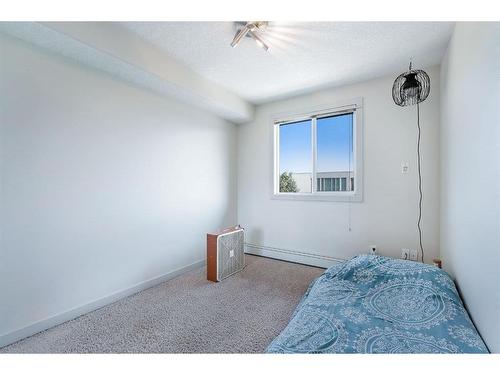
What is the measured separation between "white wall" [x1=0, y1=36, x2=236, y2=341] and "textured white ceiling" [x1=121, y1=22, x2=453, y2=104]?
27.8 inches

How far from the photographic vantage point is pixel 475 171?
50.4 inches

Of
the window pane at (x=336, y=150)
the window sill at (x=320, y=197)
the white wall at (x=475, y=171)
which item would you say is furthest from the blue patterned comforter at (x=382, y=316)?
the window pane at (x=336, y=150)

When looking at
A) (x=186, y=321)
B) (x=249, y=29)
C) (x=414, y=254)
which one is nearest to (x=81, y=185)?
(x=186, y=321)

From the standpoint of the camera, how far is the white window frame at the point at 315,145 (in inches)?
110

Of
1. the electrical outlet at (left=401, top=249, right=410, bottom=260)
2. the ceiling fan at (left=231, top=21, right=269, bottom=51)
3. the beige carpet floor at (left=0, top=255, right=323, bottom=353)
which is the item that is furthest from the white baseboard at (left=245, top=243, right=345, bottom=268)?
the ceiling fan at (left=231, top=21, right=269, bottom=51)

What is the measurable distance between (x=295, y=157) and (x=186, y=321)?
256 centimetres

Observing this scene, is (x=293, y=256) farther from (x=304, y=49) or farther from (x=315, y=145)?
(x=304, y=49)

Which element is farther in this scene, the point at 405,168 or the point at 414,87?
the point at 405,168

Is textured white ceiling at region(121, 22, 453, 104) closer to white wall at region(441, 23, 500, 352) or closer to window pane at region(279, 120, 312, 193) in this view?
white wall at region(441, 23, 500, 352)

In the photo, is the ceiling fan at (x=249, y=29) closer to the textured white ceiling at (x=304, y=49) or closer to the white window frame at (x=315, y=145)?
the textured white ceiling at (x=304, y=49)

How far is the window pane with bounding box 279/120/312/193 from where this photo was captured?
3287 millimetres

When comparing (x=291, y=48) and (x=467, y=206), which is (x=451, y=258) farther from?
(x=291, y=48)

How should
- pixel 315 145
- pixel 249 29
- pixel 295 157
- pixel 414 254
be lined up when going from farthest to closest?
1. pixel 295 157
2. pixel 315 145
3. pixel 414 254
4. pixel 249 29

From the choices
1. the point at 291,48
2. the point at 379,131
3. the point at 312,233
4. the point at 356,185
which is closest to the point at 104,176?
the point at 291,48
